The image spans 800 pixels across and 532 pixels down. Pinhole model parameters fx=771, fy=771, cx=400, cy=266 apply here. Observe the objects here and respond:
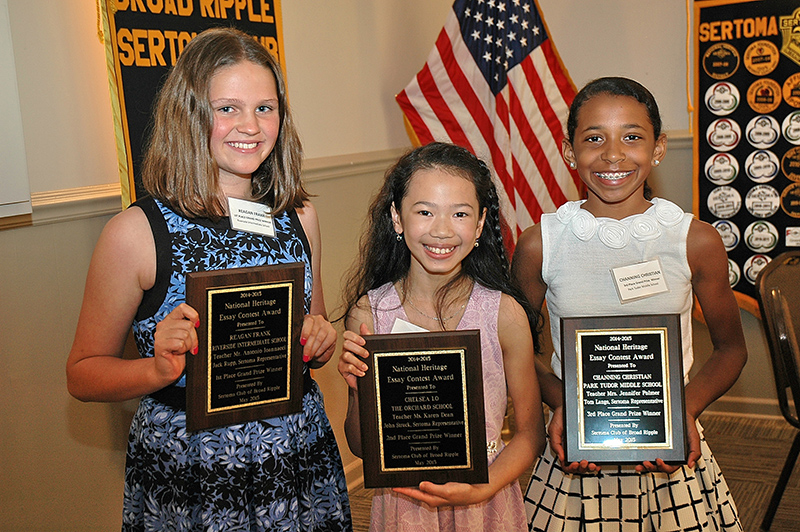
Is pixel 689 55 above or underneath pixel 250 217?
above

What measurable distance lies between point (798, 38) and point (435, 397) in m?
3.66

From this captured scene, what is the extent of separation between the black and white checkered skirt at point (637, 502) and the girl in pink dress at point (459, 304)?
12 cm

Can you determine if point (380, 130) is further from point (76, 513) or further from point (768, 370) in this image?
point (768, 370)

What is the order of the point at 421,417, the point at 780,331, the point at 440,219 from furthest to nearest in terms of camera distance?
the point at 780,331 → the point at 440,219 → the point at 421,417

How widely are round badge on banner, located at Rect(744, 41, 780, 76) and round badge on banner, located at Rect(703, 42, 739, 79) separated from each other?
63 mm

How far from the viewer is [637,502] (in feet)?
6.46

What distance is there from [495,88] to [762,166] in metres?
1.65

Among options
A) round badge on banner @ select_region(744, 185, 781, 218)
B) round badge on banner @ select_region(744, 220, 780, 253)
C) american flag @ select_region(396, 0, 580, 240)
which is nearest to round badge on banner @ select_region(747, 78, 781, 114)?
round badge on banner @ select_region(744, 185, 781, 218)

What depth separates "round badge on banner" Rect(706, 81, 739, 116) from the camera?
443 cm

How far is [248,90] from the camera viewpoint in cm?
179

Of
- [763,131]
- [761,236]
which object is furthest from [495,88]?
[761,236]

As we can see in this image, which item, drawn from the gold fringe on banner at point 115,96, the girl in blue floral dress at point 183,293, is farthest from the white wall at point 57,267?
the girl in blue floral dress at point 183,293

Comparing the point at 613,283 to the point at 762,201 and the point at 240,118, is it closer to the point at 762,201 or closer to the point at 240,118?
the point at 240,118

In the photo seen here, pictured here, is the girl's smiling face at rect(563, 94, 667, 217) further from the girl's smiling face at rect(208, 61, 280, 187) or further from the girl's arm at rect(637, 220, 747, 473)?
the girl's smiling face at rect(208, 61, 280, 187)
